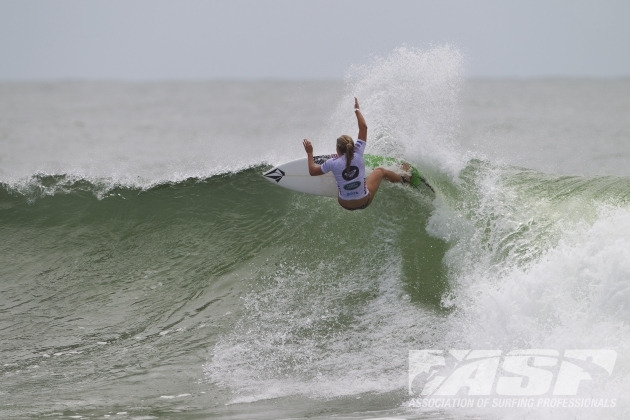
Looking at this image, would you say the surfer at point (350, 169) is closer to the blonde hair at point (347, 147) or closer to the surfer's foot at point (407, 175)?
the blonde hair at point (347, 147)

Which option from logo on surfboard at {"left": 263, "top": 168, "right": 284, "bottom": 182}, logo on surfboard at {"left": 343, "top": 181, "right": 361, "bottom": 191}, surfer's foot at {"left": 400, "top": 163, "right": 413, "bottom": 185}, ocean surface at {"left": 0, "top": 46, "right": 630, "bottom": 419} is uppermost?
logo on surfboard at {"left": 263, "top": 168, "right": 284, "bottom": 182}

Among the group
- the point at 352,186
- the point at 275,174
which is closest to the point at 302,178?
the point at 275,174

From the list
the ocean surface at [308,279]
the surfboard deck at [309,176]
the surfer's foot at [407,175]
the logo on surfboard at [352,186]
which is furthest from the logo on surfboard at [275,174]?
the surfer's foot at [407,175]

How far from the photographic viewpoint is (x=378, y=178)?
26.6 feet

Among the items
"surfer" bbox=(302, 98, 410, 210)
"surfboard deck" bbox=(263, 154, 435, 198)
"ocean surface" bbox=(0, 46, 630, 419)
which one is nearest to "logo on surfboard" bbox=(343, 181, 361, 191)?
"surfer" bbox=(302, 98, 410, 210)

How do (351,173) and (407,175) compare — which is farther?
(407,175)

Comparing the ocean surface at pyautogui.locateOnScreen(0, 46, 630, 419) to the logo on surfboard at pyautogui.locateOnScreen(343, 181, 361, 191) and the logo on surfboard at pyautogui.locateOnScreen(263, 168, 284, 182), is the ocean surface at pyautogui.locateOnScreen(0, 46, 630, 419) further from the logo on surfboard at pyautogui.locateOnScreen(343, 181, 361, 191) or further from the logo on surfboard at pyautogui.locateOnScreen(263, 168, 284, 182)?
the logo on surfboard at pyautogui.locateOnScreen(343, 181, 361, 191)

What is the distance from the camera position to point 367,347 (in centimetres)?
665

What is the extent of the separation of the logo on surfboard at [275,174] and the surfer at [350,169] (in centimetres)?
69

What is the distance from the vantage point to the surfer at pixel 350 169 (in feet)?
24.7

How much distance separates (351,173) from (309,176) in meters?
0.96

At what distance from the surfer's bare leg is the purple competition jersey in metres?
0.17

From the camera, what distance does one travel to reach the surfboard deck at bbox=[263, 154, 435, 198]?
8.47 meters

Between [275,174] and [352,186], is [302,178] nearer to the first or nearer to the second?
[275,174]
